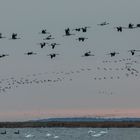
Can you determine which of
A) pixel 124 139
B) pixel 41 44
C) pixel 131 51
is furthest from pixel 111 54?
pixel 124 139

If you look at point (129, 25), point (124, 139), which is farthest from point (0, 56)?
point (124, 139)

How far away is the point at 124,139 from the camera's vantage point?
564 feet

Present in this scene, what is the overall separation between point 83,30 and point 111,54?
291cm

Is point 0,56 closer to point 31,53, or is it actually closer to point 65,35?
point 31,53

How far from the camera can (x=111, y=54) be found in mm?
56969

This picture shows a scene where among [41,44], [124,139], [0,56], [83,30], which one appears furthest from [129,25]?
[124,139]

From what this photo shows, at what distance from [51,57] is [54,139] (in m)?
123

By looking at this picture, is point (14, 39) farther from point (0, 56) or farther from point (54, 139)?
point (54, 139)

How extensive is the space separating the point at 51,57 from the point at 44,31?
4.61m

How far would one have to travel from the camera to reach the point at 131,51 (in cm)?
5662

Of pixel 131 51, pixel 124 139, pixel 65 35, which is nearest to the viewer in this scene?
pixel 65 35

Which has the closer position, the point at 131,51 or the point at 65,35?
the point at 65,35

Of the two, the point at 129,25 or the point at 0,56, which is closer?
the point at 129,25

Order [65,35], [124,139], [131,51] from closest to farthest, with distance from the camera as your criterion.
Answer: [65,35]
[131,51]
[124,139]
